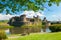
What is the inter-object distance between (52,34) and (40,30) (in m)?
0.50

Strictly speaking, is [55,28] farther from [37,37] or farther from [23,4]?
[23,4]

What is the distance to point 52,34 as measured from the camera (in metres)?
6.12

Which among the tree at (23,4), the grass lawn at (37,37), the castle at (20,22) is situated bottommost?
the grass lawn at (37,37)

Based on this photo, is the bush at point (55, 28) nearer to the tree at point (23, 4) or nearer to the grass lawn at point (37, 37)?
the grass lawn at point (37, 37)

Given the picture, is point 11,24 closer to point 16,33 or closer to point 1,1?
point 16,33

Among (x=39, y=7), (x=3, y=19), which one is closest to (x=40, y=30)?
(x=39, y=7)

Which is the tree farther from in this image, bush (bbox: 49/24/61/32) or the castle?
bush (bbox: 49/24/61/32)

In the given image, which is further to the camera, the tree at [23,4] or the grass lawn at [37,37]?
the grass lawn at [37,37]

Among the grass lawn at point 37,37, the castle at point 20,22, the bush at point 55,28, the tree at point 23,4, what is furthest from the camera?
the bush at point 55,28

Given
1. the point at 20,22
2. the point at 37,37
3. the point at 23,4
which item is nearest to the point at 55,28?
the point at 37,37

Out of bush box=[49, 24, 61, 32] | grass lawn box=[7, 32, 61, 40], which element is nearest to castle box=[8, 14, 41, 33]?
grass lawn box=[7, 32, 61, 40]

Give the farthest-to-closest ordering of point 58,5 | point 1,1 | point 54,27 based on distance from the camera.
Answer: point 54,27 → point 58,5 → point 1,1

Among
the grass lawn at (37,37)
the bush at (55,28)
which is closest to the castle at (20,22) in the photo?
the grass lawn at (37,37)

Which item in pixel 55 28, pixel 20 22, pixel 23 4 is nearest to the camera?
pixel 23 4
